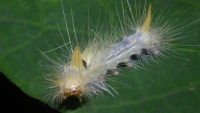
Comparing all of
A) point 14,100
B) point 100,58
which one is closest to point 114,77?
point 100,58

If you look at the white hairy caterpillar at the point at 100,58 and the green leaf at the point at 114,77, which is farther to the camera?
the white hairy caterpillar at the point at 100,58

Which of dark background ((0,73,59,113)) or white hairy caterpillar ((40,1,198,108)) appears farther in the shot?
dark background ((0,73,59,113))

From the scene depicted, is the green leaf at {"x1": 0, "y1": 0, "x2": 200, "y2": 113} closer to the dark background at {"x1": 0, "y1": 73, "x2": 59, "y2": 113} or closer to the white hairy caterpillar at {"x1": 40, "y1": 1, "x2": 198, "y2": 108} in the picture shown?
the white hairy caterpillar at {"x1": 40, "y1": 1, "x2": 198, "y2": 108}

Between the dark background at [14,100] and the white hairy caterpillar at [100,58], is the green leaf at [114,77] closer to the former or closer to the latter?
the white hairy caterpillar at [100,58]

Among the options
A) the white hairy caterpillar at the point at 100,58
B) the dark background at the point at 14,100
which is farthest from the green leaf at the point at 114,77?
the dark background at the point at 14,100

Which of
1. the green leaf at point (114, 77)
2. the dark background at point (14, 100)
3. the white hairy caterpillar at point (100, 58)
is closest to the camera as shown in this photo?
the green leaf at point (114, 77)

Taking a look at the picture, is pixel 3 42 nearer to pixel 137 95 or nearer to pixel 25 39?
pixel 25 39

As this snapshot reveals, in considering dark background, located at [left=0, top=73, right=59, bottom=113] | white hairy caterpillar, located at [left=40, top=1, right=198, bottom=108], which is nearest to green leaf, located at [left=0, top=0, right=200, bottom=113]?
white hairy caterpillar, located at [left=40, top=1, right=198, bottom=108]
